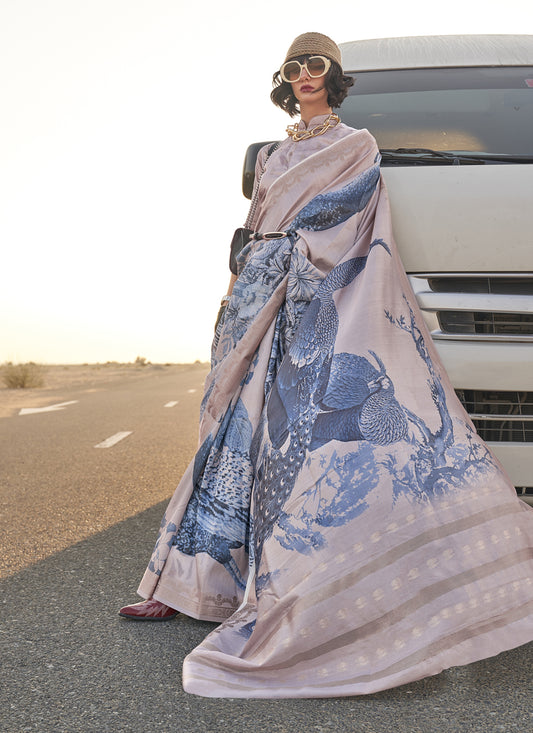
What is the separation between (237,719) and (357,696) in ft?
1.07

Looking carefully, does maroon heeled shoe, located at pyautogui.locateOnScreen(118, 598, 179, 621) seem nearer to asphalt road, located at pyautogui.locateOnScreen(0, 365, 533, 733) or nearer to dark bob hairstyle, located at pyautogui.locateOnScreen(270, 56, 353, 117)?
asphalt road, located at pyautogui.locateOnScreen(0, 365, 533, 733)

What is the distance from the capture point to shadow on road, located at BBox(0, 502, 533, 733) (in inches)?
74.7

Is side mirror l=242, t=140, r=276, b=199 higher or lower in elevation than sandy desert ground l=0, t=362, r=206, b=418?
higher

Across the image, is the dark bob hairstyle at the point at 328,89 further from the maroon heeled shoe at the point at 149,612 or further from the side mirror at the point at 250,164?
the maroon heeled shoe at the point at 149,612

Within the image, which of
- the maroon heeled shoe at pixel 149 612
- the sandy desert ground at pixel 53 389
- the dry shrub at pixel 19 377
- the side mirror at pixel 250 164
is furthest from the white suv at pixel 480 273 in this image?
the dry shrub at pixel 19 377

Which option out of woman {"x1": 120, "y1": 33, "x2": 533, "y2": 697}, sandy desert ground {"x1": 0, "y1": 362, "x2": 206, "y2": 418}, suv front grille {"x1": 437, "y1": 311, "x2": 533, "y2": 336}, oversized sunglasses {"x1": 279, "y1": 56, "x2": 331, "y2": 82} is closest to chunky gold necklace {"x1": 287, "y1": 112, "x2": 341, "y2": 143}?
woman {"x1": 120, "y1": 33, "x2": 533, "y2": 697}

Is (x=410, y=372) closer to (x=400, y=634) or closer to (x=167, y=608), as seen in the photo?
(x=400, y=634)

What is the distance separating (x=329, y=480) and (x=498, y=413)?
840mm

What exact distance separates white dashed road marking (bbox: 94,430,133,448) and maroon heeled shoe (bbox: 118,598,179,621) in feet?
15.7

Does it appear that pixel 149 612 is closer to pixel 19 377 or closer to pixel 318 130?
pixel 318 130

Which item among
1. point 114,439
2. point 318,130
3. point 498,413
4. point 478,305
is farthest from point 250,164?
point 114,439

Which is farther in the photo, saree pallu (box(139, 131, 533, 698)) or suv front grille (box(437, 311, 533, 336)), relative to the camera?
suv front grille (box(437, 311, 533, 336))

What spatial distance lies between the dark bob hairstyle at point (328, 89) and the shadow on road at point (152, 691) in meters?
2.09

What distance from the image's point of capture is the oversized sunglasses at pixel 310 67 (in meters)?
3.16
